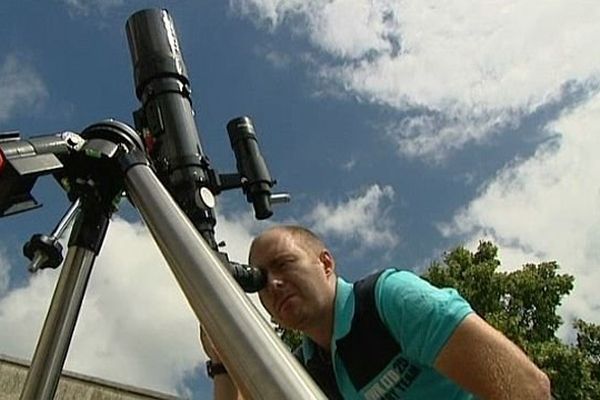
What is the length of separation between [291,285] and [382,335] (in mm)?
328

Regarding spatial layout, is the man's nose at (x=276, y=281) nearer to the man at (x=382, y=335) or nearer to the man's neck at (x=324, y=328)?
the man at (x=382, y=335)

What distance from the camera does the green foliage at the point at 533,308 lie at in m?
8.99

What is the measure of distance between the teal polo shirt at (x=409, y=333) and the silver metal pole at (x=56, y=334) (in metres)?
0.70

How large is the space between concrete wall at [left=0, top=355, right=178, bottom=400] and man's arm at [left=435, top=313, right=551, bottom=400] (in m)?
6.80

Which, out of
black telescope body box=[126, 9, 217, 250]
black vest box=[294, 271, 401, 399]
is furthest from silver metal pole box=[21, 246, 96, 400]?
black vest box=[294, 271, 401, 399]

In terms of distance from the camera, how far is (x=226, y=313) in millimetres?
735

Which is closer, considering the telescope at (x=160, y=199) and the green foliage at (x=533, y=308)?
the telescope at (x=160, y=199)

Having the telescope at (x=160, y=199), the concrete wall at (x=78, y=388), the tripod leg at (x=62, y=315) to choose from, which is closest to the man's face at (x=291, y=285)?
the telescope at (x=160, y=199)

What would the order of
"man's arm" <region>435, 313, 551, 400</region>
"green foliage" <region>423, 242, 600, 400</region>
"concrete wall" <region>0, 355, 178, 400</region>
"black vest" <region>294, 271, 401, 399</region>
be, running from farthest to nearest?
1. "green foliage" <region>423, 242, 600, 400</region>
2. "concrete wall" <region>0, 355, 178, 400</region>
3. "black vest" <region>294, 271, 401, 399</region>
4. "man's arm" <region>435, 313, 551, 400</region>

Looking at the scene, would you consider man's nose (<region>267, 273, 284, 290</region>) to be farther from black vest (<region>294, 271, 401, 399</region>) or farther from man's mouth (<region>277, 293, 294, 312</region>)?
black vest (<region>294, 271, 401, 399</region>)

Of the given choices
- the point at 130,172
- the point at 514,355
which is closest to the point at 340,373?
the point at 514,355

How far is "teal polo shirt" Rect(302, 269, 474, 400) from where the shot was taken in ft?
4.94

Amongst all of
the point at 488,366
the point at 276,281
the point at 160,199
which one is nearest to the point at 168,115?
the point at 276,281

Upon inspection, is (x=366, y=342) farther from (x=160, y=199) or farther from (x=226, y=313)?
(x=226, y=313)
